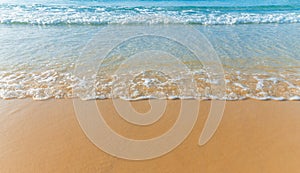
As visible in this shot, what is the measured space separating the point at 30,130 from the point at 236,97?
3900 mm

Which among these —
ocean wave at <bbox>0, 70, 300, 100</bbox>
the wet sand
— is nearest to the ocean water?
ocean wave at <bbox>0, 70, 300, 100</bbox>

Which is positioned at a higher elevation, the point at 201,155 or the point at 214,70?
the point at 214,70

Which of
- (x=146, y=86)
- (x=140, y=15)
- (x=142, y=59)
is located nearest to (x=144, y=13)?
(x=140, y=15)

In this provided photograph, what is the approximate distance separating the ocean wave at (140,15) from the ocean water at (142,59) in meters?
0.06

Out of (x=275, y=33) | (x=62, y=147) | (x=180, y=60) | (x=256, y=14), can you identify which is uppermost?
(x=256, y=14)

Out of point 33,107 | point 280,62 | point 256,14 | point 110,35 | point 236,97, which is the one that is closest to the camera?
point 33,107

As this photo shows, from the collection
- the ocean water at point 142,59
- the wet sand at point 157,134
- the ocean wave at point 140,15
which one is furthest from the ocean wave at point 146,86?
the ocean wave at point 140,15

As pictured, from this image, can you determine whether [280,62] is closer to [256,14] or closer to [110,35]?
[110,35]

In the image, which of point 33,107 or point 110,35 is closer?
point 33,107

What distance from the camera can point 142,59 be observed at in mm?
6496

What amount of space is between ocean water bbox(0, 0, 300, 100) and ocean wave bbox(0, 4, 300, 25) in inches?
2.3

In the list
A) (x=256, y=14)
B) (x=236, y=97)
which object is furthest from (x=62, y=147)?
(x=256, y=14)

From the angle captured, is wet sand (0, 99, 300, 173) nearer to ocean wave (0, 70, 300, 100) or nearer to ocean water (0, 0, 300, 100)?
ocean wave (0, 70, 300, 100)

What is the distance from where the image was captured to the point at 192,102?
438 cm
